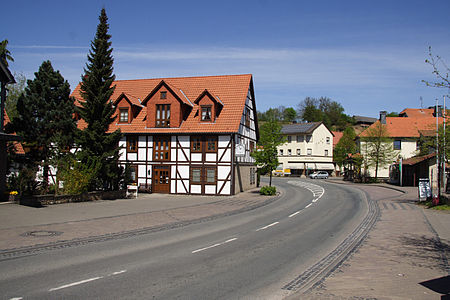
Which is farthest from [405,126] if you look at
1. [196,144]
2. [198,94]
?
[196,144]

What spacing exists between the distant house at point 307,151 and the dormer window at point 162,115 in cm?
4568

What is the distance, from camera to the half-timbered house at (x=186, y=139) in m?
31.1

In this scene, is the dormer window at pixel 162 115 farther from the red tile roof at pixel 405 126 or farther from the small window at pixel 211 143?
the red tile roof at pixel 405 126

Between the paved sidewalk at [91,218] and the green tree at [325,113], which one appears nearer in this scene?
the paved sidewalk at [91,218]

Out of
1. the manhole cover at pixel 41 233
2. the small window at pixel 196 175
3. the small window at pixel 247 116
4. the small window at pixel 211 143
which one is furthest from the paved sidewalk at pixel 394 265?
the small window at pixel 247 116

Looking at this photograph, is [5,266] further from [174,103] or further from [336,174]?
[336,174]

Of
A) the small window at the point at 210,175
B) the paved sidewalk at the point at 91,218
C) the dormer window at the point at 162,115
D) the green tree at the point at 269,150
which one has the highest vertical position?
the dormer window at the point at 162,115

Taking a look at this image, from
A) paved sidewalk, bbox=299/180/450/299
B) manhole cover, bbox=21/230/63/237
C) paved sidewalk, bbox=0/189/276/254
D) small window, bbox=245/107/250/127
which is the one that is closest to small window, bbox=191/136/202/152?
small window, bbox=245/107/250/127

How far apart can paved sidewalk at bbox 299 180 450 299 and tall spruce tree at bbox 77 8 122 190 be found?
768 inches

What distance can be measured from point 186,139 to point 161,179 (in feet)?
13.8

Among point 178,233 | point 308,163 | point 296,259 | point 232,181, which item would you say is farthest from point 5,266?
point 308,163

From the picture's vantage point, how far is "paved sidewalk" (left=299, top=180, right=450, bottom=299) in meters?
7.38

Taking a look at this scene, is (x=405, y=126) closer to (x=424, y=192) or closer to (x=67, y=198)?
(x=424, y=192)

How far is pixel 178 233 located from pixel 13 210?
9966mm
